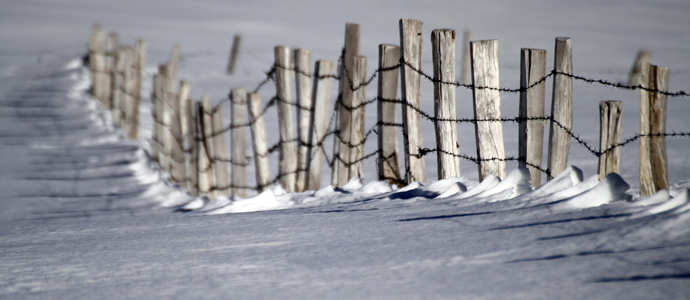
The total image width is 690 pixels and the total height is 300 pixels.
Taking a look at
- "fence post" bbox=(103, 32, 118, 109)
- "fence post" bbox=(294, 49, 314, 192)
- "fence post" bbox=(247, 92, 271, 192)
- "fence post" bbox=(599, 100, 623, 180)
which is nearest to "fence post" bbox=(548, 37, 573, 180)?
"fence post" bbox=(599, 100, 623, 180)

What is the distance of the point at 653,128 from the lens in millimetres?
2766

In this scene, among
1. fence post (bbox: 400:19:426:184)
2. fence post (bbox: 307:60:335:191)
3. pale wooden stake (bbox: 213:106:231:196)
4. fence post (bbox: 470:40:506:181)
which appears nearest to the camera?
fence post (bbox: 470:40:506:181)

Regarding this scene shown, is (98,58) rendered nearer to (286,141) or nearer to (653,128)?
(286,141)

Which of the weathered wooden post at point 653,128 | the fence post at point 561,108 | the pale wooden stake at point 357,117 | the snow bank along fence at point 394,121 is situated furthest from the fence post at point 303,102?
the weathered wooden post at point 653,128

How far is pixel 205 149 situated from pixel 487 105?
3664 millimetres

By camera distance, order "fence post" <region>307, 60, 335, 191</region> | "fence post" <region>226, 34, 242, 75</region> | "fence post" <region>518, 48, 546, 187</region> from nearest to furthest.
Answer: "fence post" <region>518, 48, 546, 187</region> < "fence post" <region>307, 60, 335, 191</region> < "fence post" <region>226, 34, 242, 75</region>

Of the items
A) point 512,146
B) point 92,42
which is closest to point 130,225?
point 512,146

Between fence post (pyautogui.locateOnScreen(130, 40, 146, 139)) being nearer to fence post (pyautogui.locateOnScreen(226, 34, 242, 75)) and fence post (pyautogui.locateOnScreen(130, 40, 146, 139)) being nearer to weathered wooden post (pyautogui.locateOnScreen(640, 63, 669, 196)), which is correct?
weathered wooden post (pyautogui.locateOnScreen(640, 63, 669, 196))

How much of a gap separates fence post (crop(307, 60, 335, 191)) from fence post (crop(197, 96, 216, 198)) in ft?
5.20

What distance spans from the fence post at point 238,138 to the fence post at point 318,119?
0.94 m

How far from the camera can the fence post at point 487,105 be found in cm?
335

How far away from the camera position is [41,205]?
556 cm

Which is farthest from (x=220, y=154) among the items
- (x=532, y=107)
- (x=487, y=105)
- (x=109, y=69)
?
(x=109, y=69)

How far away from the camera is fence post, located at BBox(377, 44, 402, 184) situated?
4.09m
